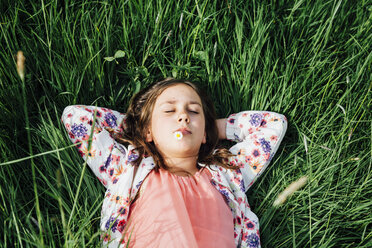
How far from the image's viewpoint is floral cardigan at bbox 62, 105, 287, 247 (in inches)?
65.2

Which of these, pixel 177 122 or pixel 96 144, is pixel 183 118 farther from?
pixel 96 144

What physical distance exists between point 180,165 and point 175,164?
3 cm

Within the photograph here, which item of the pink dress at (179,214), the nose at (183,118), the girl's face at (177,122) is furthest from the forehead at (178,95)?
the pink dress at (179,214)

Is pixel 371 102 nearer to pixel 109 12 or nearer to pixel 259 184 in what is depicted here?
pixel 259 184

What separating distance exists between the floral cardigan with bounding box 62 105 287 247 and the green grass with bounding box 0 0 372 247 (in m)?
0.09

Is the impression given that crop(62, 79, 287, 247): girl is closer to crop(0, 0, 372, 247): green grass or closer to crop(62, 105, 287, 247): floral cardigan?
crop(62, 105, 287, 247): floral cardigan

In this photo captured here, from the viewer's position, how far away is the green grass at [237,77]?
5.91 feet

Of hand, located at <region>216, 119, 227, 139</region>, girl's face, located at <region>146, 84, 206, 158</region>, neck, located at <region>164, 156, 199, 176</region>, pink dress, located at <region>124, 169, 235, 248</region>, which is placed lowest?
pink dress, located at <region>124, 169, 235, 248</region>

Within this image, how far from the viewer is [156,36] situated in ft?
6.71

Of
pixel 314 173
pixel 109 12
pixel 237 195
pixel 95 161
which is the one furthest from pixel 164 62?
pixel 314 173

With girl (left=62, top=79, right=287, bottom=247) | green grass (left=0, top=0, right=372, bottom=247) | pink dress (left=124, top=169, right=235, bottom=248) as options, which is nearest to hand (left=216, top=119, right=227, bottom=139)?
girl (left=62, top=79, right=287, bottom=247)

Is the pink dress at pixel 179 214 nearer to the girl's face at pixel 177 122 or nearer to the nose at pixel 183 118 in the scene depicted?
the girl's face at pixel 177 122

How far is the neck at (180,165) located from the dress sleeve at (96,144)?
0.25m

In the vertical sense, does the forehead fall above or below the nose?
above
